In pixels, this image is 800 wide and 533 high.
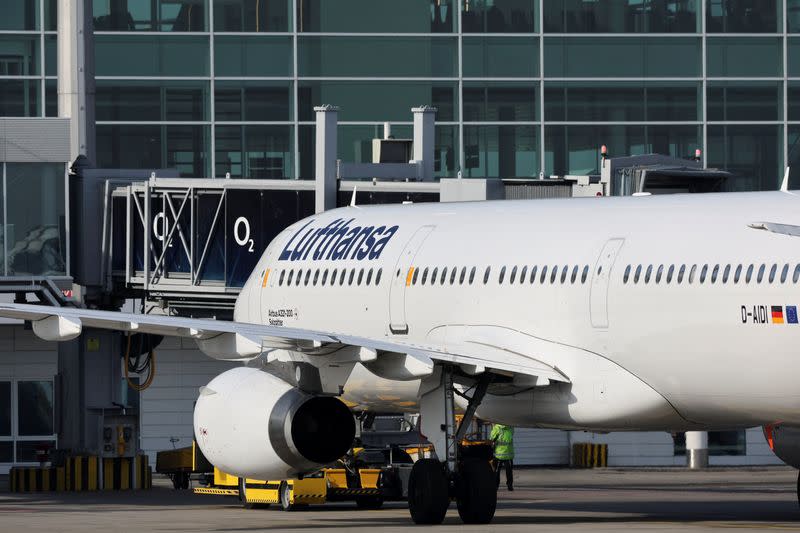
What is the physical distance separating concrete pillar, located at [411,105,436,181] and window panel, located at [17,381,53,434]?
1540cm

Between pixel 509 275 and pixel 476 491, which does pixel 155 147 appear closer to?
pixel 509 275

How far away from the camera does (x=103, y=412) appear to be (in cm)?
3916

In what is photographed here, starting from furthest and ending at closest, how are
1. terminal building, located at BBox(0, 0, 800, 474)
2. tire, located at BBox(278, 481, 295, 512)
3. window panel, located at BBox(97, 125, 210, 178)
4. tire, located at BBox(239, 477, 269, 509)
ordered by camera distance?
1. terminal building, located at BBox(0, 0, 800, 474)
2. window panel, located at BBox(97, 125, 210, 178)
3. tire, located at BBox(239, 477, 269, 509)
4. tire, located at BBox(278, 481, 295, 512)

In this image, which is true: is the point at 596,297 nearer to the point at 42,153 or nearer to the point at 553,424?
the point at 553,424

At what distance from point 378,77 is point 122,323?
29514 millimetres

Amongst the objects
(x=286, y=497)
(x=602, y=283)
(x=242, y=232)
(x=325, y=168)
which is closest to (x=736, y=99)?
(x=325, y=168)

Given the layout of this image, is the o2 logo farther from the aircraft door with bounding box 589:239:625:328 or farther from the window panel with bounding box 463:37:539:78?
the aircraft door with bounding box 589:239:625:328

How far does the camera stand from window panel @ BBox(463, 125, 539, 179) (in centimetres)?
5169

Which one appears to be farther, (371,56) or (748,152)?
(748,152)

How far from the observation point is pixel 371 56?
51.7 m

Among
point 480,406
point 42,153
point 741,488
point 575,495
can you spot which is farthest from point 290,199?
point 480,406

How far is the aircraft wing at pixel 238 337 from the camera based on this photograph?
2238cm

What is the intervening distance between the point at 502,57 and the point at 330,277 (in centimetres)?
2539

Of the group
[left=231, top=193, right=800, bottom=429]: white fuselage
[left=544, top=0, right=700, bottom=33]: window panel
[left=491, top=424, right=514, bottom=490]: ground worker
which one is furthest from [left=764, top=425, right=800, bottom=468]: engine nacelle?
[left=544, top=0, right=700, bottom=33]: window panel
